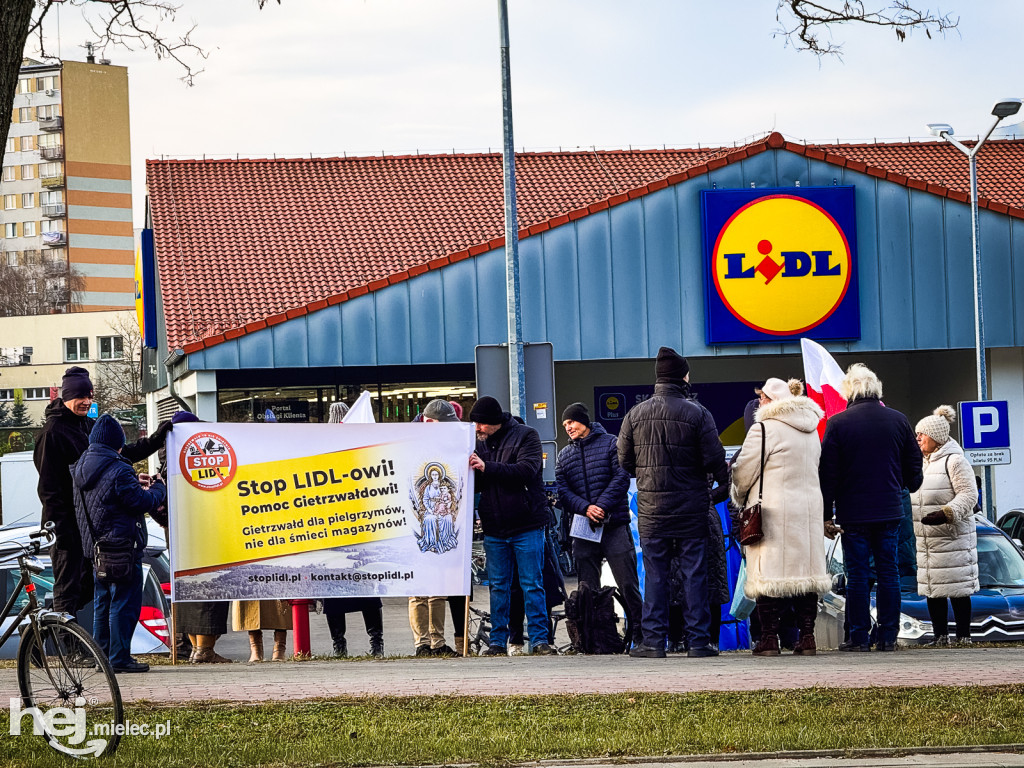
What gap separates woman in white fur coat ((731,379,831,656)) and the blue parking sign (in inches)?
371

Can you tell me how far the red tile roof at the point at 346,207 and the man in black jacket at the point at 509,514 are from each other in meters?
17.6

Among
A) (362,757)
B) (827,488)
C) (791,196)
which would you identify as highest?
(791,196)

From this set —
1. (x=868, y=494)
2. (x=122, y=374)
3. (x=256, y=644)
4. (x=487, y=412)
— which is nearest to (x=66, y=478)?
(x=256, y=644)

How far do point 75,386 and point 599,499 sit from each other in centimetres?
387

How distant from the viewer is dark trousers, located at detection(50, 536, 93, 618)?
916 centimetres

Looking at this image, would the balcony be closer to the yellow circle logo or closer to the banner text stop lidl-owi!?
the yellow circle logo

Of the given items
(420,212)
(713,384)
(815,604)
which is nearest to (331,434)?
(815,604)

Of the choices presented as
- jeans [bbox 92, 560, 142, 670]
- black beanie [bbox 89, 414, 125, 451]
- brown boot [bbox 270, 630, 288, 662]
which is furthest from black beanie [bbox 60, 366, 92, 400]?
brown boot [bbox 270, 630, 288, 662]

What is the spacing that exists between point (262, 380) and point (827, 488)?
1862 centimetres

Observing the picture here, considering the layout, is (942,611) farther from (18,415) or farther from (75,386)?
(18,415)

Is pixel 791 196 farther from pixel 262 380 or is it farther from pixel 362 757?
pixel 362 757

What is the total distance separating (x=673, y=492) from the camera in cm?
933

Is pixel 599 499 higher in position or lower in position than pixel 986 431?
lower

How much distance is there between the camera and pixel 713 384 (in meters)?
30.8
